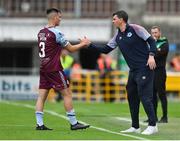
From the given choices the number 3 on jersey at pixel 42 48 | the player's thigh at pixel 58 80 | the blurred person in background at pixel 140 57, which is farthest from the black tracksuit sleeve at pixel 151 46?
the number 3 on jersey at pixel 42 48

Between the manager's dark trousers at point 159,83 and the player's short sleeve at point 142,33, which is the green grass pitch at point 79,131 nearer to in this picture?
the manager's dark trousers at point 159,83

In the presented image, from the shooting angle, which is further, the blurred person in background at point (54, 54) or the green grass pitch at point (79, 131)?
the blurred person in background at point (54, 54)

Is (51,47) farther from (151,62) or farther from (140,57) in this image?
(151,62)

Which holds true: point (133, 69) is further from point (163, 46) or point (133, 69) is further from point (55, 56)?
point (163, 46)

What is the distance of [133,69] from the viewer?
13430mm

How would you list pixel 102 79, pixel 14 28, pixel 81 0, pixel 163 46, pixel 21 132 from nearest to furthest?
pixel 21 132
pixel 163 46
pixel 102 79
pixel 14 28
pixel 81 0

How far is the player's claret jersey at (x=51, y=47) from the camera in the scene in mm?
13547

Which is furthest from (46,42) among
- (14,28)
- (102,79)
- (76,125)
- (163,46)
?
(14,28)

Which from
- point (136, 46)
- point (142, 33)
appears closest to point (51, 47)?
point (136, 46)

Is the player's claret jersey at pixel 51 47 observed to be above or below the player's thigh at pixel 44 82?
above

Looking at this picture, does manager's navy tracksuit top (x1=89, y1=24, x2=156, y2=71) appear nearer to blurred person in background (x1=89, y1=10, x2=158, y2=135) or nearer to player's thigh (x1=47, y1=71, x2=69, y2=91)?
blurred person in background (x1=89, y1=10, x2=158, y2=135)

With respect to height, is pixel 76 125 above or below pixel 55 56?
below

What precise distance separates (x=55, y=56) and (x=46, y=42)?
0.28 meters

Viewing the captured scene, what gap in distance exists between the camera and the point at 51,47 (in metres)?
13.6
